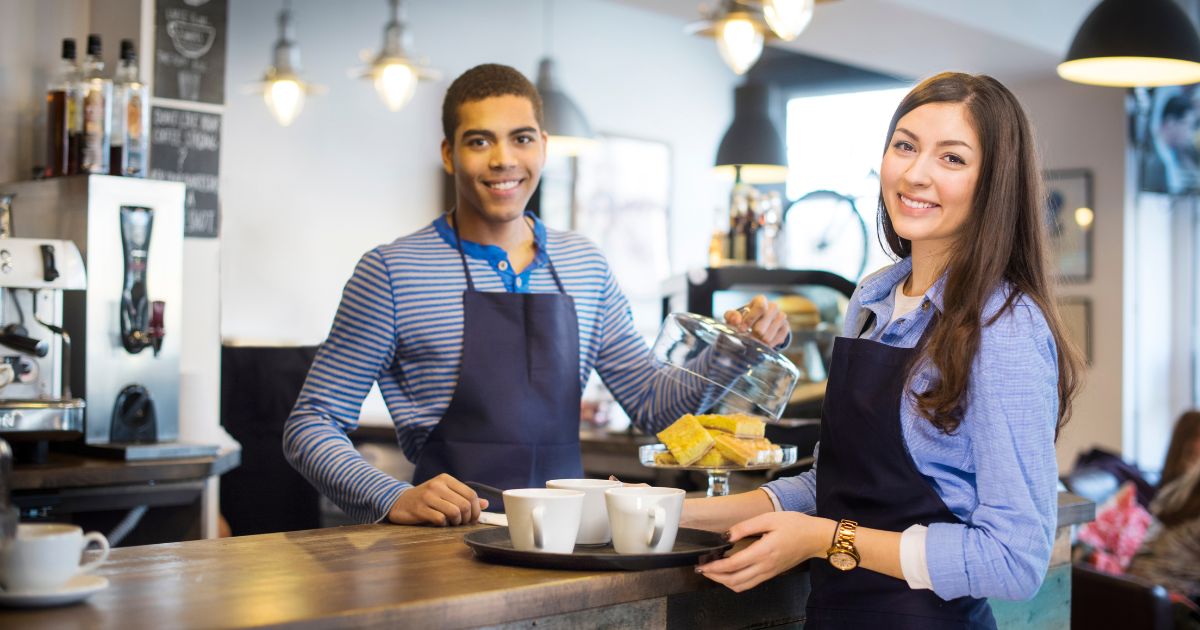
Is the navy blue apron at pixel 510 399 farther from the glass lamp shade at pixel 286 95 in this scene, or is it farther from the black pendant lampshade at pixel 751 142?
the black pendant lampshade at pixel 751 142

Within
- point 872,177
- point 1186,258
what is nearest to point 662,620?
point 1186,258

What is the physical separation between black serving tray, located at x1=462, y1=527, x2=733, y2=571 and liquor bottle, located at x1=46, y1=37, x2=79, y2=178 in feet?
7.50

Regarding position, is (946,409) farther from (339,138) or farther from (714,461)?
(339,138)

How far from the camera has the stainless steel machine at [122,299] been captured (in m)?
3.37

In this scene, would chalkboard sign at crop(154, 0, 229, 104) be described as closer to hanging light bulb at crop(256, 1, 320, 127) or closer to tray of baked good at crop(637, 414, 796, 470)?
hanging light bulb at crop(256, 1, 320, 127)

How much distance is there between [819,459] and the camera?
180 cm

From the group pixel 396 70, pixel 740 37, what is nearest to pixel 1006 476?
pixel 740 37

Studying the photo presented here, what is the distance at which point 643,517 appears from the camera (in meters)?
1.58

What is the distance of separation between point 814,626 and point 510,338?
33.6 inches

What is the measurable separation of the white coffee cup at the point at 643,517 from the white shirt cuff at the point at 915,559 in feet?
0.95

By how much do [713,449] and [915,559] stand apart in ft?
A: 1.87

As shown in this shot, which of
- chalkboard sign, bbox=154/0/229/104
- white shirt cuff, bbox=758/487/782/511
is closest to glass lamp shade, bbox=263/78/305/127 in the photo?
chalkboard sign, bbox=154/0/229/104

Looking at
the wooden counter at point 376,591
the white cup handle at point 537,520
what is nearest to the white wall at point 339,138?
the wooden counter at point 376,591

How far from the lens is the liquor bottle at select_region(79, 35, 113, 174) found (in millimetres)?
3418
